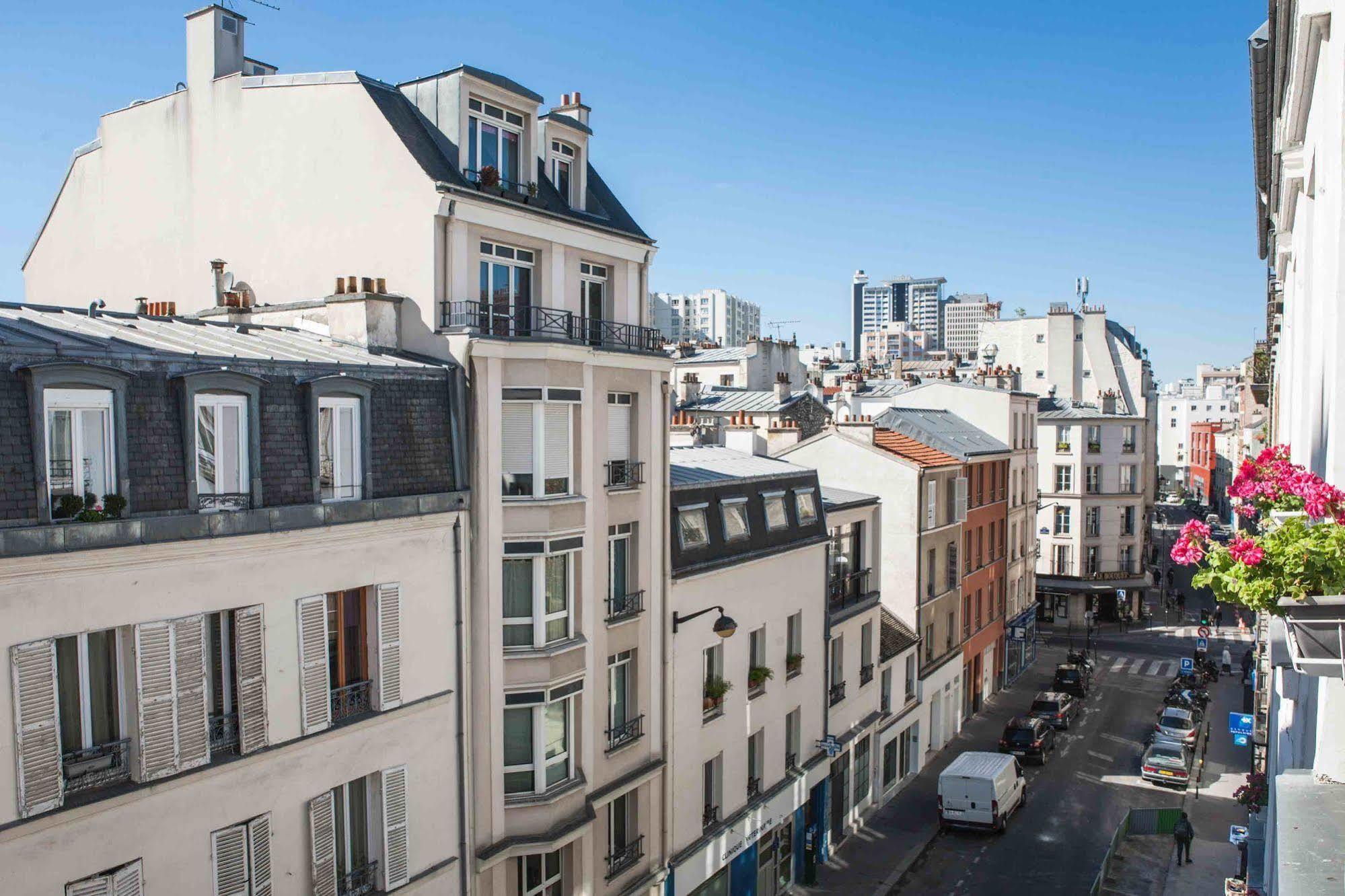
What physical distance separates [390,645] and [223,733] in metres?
2.65

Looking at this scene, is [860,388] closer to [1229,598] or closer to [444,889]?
[444,889]

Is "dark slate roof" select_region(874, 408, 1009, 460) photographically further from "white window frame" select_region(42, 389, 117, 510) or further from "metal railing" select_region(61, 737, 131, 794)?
"metal railing" select_region(61, 737, 131, 794)

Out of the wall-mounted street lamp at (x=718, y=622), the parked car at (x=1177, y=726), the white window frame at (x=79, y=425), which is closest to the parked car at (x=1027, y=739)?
the parked car at (x=1177, y=726)

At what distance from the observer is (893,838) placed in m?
30.2

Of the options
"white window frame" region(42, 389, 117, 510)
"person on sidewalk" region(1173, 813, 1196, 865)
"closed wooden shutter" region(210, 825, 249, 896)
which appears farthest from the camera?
"person on sidewalk" region(1173, 813, 1196, 865)

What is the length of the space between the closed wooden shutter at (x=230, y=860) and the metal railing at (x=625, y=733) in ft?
25.1

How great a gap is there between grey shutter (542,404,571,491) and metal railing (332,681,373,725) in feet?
15.3

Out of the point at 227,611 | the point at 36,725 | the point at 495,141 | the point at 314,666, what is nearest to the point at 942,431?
the point at 495,141

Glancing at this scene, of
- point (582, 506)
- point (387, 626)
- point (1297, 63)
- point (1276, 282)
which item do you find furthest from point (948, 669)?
point (1297, 63)

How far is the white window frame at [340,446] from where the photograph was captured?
1424 cm

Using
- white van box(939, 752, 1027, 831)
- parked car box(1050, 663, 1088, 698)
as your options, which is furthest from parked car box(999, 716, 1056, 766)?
parked car box(1050, 663, 1088, 698)

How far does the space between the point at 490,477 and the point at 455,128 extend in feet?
19.7

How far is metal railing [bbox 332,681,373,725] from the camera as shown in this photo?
14469 mm

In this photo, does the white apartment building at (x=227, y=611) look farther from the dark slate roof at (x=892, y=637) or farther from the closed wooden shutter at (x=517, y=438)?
the dark slate roof at (x=892, y=637)
